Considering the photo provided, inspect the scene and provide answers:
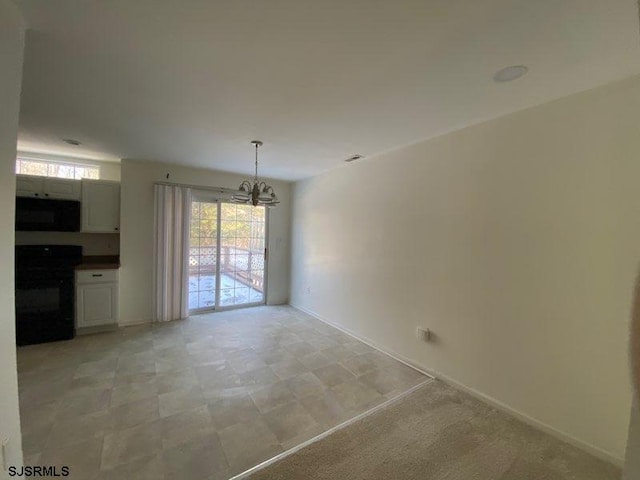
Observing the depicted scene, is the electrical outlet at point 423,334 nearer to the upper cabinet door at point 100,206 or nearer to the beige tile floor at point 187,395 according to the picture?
the beige tile floor at point 187,395

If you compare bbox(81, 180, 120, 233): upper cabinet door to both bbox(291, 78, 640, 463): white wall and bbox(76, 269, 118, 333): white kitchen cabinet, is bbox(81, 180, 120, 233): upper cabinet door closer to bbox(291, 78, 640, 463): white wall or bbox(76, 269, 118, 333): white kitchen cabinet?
bbox(76, 269, 118, 333): white kitchen cabinet

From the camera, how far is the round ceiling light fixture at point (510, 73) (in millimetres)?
1612

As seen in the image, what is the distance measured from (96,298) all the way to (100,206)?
137 centimetres

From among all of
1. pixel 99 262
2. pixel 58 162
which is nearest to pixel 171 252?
pixel 99 262

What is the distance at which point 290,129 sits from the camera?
264 cm

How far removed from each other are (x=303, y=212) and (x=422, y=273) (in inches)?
108

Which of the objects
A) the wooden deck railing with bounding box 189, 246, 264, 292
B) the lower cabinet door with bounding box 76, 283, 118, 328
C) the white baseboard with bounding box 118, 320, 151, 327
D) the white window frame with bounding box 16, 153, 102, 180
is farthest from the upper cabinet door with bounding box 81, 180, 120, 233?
the white baseboard with bounding box 118, 320, 151, 327

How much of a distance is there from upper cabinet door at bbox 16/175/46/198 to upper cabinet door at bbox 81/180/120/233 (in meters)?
0.43

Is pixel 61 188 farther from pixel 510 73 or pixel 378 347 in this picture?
pixel 510 73

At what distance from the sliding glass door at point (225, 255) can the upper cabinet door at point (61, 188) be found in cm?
152

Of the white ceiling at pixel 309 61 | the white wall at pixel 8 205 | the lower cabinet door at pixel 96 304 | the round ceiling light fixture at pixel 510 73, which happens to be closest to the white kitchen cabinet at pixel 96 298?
the lower cabinet door at pixel 96 304

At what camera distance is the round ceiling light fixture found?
1.61 meters

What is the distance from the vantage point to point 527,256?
2.12m

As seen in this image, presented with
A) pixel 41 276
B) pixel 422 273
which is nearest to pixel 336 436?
pixel 422 273
